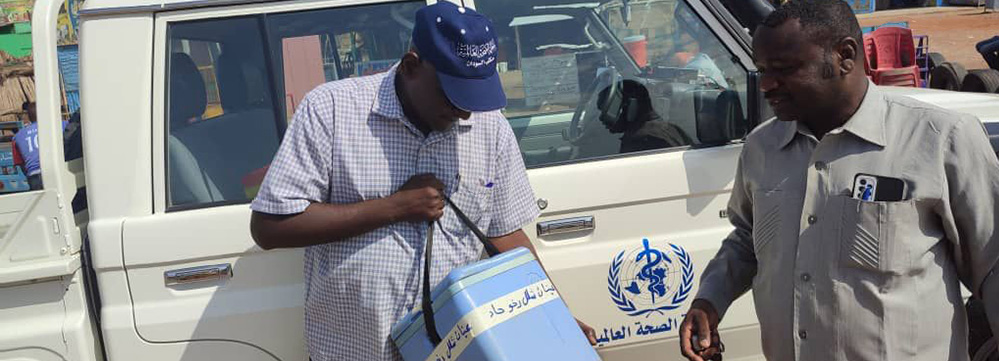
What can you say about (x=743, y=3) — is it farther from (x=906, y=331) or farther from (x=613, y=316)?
(x=906, y=331)

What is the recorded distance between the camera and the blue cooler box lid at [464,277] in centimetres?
183

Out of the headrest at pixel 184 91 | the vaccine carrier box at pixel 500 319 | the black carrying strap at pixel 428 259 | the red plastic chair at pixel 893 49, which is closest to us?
the vaccine carrier box at pixel 500 319

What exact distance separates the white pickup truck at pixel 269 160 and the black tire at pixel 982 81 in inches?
312

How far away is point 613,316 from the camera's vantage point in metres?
2.73

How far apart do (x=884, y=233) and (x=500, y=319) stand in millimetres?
804

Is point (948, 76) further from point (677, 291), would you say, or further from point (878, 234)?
point (878, 234)

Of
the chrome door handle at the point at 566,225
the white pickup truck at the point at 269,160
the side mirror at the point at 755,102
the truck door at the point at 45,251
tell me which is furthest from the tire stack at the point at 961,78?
the truck door at the point at 45,251

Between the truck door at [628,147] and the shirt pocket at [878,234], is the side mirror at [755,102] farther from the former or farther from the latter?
the shirt pocket at [878,234]

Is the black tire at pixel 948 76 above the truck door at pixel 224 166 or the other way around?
the other way around

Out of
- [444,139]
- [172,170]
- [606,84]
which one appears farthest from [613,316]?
[172,170]

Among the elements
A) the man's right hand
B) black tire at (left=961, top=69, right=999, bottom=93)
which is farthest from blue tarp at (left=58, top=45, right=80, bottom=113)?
black tire at (left=961, top=69, right=999, bottom=93)

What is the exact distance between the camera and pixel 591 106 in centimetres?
288

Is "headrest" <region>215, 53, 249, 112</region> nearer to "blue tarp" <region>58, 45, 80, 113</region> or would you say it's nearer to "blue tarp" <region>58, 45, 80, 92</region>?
"blue tarp" <region>58, 45, 80, 92</region>

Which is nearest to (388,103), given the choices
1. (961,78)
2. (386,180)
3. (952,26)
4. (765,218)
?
(386,180)
